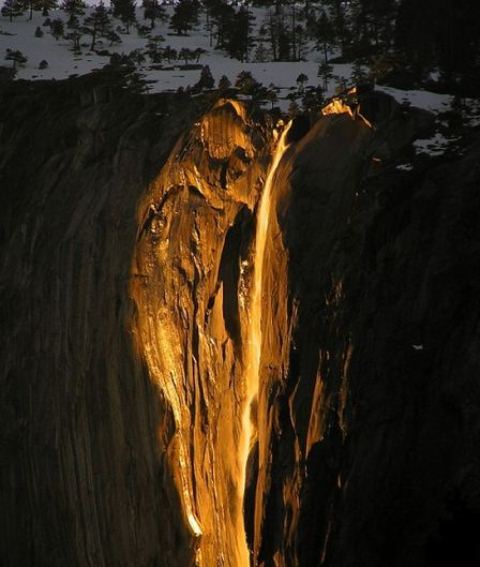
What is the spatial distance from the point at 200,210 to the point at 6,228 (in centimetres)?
611

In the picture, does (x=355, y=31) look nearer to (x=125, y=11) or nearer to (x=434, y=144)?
(x=125, y=11)

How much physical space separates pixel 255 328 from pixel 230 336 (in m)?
0.59

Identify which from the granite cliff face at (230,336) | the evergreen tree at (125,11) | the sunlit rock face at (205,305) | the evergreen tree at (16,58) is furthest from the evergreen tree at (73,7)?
the sunlit rock face at (205,305)

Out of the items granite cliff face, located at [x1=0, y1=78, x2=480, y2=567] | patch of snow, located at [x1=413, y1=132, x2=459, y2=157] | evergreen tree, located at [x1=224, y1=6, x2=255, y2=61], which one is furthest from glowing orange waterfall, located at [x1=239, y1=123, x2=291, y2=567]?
evergreen tree, located at [x1=224, y1=6, x2=255, y2=61]

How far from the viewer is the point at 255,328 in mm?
12102

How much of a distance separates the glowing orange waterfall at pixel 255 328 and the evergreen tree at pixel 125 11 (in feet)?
80.7

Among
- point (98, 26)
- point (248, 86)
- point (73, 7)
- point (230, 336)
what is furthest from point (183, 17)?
point (230, 336)

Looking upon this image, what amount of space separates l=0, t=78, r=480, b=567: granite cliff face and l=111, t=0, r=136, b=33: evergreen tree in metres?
16.3

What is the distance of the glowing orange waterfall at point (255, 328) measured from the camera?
11805 mm

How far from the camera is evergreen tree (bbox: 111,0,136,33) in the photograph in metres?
33.7

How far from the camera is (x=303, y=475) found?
9.73 meters

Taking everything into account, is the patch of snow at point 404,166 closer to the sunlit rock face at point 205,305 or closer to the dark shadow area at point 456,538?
the sunlit rock face at point 205,305

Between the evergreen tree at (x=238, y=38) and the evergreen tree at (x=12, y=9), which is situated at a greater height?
the evergreen tree at (x=12, y=9)

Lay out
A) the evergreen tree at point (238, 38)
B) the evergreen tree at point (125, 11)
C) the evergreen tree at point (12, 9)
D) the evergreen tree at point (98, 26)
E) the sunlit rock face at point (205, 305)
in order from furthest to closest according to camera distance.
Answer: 1. the evergreen tree at point (12, 9)
2. the evergreen tree at point (125, 11)
3. the evergreen tree at point (98, 26)
4. the evergreen tree at point (238, 38)
5. the sunlit rock face at point (205, 305)
